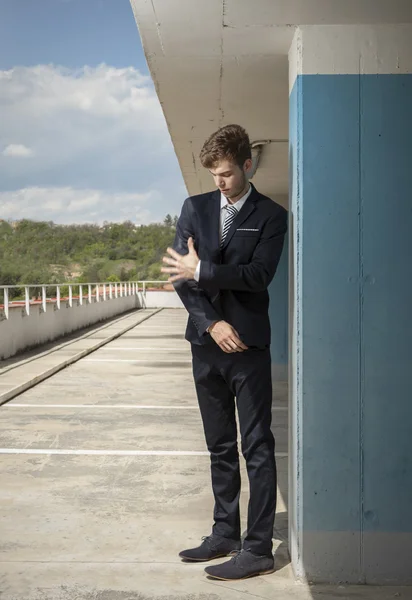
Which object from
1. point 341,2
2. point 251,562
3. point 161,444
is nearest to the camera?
point 341,2

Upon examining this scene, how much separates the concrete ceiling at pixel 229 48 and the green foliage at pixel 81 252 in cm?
10640

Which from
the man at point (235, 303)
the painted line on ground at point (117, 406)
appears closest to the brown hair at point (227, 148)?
the man at point (235, 303)

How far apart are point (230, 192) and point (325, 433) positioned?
1.32 meters

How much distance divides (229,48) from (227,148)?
0.84m

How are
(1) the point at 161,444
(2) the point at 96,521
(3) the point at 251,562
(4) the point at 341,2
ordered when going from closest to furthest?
(4) the point at 341,2 < (3) the point at 251,562 < (2) the point at 96,521 < (1) the point at 161,444

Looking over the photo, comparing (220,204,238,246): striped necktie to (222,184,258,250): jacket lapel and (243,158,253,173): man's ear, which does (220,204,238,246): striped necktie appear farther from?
(243,158,253,173): man's ear

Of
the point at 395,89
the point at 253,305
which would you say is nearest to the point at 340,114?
the point at 395,89

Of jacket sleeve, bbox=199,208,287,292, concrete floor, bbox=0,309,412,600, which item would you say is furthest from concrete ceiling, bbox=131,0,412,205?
concrete floor, bbox=0,309,412,600

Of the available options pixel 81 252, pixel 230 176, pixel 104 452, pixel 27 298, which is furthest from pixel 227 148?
pixel 81 252

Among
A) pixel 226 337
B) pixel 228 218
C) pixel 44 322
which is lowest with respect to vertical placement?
pixel 44 322

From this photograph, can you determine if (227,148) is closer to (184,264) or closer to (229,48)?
(184,264)

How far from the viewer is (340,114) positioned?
13.1 ft

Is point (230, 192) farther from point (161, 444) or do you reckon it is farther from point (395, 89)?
point (161, 444)

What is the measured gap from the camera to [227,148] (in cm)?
383
